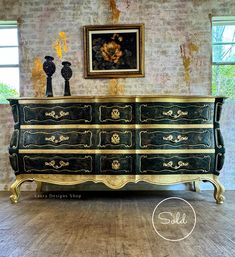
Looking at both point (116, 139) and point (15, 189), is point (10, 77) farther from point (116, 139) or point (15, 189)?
point (116, 139)

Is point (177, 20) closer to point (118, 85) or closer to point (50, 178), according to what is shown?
point (118, 85)

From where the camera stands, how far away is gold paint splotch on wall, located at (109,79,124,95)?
331 centimetres

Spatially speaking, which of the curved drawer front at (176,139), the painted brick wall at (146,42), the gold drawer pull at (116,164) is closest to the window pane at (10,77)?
the painted brick wall at (146,42)

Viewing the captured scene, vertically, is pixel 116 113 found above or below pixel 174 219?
above

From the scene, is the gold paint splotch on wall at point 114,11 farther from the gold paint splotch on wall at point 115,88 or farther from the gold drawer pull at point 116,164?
the gold drawer pull at point 116,164

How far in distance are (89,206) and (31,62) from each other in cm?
177

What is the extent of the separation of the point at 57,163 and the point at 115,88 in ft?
3.69

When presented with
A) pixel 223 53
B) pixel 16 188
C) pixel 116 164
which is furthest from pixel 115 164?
pixel 223 53

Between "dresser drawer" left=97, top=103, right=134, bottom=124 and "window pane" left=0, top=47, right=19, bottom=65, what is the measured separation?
4.71ft

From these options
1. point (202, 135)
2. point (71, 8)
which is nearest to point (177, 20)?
point (71, 8)

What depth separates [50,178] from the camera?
2.72 meters

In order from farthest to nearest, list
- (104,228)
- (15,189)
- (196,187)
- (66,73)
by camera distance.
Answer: (196,187)
(66,73)
(15,189)
(104,228)

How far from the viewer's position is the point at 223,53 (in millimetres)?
3389

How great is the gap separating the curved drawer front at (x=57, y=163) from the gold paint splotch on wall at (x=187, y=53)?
1.49 meters
